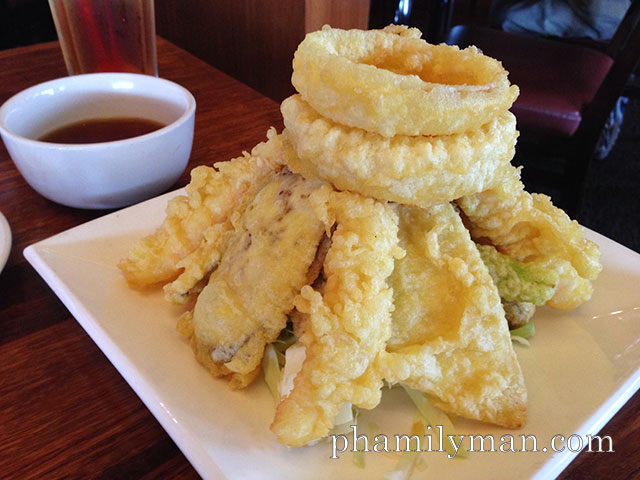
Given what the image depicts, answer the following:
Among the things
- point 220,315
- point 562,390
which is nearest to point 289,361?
point 220,315

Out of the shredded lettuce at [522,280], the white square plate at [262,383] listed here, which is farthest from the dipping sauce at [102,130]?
the shredded lettuce at [522,280]

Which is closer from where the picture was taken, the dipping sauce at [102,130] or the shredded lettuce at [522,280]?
the shredded lettuce at [522,280]

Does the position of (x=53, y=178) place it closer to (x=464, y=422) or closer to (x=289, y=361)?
(x=289, y=361)

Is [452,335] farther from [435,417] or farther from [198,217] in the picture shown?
[198,217]

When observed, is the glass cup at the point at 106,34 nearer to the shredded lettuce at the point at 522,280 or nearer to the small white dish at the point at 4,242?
the small white dish at the point at 4,242

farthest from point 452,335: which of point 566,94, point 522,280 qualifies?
point 566,94
